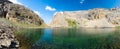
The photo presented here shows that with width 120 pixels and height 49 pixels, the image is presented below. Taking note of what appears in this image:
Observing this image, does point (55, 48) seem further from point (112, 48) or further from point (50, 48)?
point (112, 48)

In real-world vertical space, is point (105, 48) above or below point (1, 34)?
below

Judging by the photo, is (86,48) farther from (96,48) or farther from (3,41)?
(3,41)

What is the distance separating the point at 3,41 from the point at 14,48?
13.8 feet

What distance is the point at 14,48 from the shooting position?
43.6 m

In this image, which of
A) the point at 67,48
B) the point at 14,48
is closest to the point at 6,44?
the point at 14,48

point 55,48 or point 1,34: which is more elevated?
point 1,34

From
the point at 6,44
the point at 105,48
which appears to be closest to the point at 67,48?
the point at 105,48

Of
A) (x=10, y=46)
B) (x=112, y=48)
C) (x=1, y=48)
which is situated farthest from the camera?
(x=112, y=48)

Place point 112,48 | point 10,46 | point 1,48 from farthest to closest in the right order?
point 112,48, point 10,46, point 1,48

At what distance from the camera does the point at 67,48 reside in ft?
167

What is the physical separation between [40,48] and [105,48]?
18142mm

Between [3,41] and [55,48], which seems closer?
[3,41]

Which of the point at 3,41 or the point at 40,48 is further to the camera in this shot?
the point at 40,48

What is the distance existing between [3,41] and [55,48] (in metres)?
Answer: 15.7
